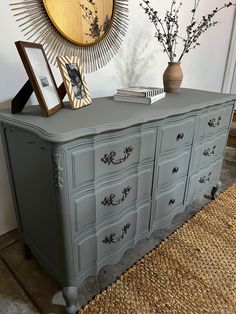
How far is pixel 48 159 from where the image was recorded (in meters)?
0.83

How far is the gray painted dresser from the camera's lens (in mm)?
861

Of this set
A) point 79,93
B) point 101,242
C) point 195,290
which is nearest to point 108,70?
point 79,93

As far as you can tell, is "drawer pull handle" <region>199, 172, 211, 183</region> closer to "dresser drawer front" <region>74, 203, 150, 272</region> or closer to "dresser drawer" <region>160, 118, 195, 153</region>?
"dresser drawer" <region>160, 118, 195, 153</region>

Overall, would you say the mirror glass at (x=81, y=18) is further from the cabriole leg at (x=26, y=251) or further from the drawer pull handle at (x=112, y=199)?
the cabriole leg at (x=26, y=251)

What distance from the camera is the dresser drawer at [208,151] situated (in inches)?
59.4

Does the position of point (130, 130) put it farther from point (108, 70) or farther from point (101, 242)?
point (108, 70)

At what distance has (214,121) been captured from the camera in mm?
1522

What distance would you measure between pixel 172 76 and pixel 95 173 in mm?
1025

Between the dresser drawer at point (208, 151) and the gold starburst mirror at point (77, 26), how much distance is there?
2.86 ft

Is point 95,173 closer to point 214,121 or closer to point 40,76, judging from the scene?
point 40,76

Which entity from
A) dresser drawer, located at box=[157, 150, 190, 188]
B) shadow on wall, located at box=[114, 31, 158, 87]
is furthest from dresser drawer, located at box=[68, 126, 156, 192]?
shadow on wall, located at box=[114, 31, 158, 87]

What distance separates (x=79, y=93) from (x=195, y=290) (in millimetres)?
1154

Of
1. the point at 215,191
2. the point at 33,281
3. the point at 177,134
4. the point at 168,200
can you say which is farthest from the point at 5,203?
the point at 215,191

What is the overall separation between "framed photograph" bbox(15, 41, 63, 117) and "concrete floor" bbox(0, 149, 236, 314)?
0.88m
